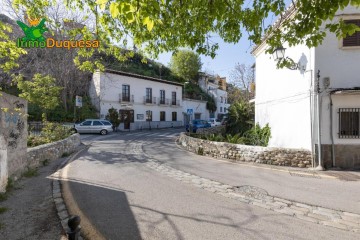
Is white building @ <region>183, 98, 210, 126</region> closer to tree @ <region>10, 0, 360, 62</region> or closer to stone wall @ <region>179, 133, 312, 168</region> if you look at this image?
stone wall @ <region>179, 133, 312, 168</region>

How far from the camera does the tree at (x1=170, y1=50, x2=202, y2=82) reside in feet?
158

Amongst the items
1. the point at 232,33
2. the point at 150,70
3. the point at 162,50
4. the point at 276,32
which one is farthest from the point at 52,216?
the point at 150,70

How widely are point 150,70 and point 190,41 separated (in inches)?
1599

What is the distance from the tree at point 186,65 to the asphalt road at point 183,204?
41044 millimetres

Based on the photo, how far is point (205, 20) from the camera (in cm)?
521

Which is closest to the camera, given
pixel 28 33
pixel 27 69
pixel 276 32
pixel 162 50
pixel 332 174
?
pixel 276 32

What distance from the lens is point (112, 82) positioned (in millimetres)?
31312

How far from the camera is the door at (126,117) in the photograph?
3238cm

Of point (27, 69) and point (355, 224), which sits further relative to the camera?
point (27, 69)

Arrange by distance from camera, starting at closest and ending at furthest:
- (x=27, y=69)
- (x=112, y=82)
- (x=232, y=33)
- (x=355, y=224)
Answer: (x=355, y=224), (x=232, y=33), (x=27, y=69), (x=112, y=82)

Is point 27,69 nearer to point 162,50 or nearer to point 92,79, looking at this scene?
point 92,79

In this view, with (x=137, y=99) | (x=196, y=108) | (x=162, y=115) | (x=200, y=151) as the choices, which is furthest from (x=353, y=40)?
(x=196, y=108)

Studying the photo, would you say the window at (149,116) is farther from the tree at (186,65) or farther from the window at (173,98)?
the tree at (186,65)

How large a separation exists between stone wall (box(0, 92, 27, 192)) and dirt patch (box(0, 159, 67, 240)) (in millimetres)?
462
